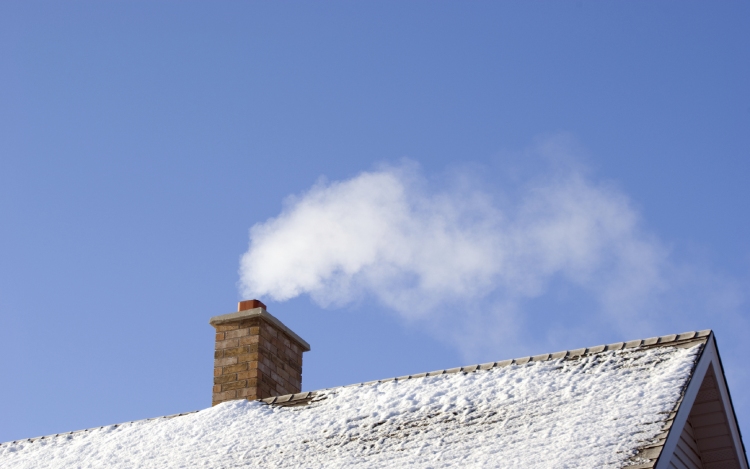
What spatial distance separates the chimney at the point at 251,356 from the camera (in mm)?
13086

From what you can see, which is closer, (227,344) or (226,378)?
(226,378)

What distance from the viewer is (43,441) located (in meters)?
13.0

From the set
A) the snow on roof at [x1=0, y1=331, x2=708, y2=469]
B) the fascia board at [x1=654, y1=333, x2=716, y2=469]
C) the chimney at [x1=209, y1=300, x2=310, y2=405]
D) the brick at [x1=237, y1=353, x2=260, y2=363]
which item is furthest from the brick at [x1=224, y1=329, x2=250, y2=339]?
the fascia board at [x1=654, y1=333, x2=716, y2=469]

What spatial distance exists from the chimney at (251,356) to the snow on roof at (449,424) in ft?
2.73

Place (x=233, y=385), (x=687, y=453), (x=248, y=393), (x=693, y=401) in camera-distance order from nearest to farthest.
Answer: (x=693, y=401) → (x=687, y=453) → (x=248, y=393) → (x=233, y=385)

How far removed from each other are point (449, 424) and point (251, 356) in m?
4.23

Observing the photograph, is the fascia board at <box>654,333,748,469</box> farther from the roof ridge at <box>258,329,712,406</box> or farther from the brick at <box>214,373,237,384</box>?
the brick at <box>214,373,237,384</box>

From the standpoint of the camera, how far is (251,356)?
13.3 metres

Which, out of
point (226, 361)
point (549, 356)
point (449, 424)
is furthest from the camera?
point (226, 361)

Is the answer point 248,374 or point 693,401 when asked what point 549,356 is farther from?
point 248,374

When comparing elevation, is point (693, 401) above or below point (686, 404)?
above

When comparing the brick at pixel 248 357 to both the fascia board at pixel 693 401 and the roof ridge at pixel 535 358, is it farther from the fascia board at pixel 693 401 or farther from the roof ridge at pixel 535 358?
the fascia board at pixel 693 401

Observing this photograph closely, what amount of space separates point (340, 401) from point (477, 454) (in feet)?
8.54

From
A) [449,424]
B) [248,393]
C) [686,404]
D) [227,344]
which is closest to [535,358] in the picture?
[449,424]
